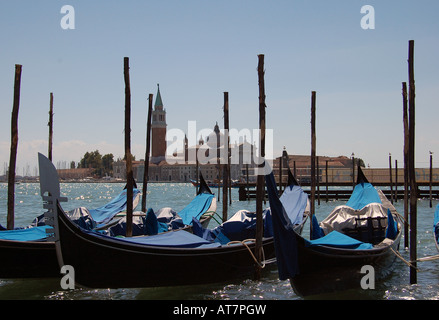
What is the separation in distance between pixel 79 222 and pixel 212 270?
9.59ft

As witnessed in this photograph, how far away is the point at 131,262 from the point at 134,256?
8cm

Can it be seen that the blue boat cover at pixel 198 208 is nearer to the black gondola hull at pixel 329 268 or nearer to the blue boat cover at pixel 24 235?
the blue boat cover at pixel 24 235

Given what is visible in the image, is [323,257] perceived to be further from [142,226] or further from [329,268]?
[142,226]

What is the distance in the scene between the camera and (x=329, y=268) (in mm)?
6285

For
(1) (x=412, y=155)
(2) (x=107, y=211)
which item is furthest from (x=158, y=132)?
(1) (x=412, y=155)

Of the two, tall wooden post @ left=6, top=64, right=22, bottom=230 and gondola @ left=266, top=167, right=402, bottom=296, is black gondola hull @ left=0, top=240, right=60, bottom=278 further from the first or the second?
gondola @ left=266, top=167, right=402, bottom=296

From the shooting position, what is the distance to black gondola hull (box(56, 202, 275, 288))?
19.4 feet

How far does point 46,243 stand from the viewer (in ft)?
23.4

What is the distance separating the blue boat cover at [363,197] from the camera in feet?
33.5

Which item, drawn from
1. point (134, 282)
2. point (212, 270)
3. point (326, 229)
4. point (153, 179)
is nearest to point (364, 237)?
point (326, 229)

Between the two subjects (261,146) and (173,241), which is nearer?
(173,241)

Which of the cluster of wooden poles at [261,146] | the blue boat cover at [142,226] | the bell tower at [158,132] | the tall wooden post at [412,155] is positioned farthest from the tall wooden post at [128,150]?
the bell tower at [158,132]

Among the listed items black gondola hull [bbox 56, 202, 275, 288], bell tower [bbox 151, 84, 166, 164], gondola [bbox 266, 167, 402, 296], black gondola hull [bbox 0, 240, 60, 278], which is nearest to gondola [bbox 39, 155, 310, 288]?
black gondola hull [bbox 56, 202, 275, 288]
